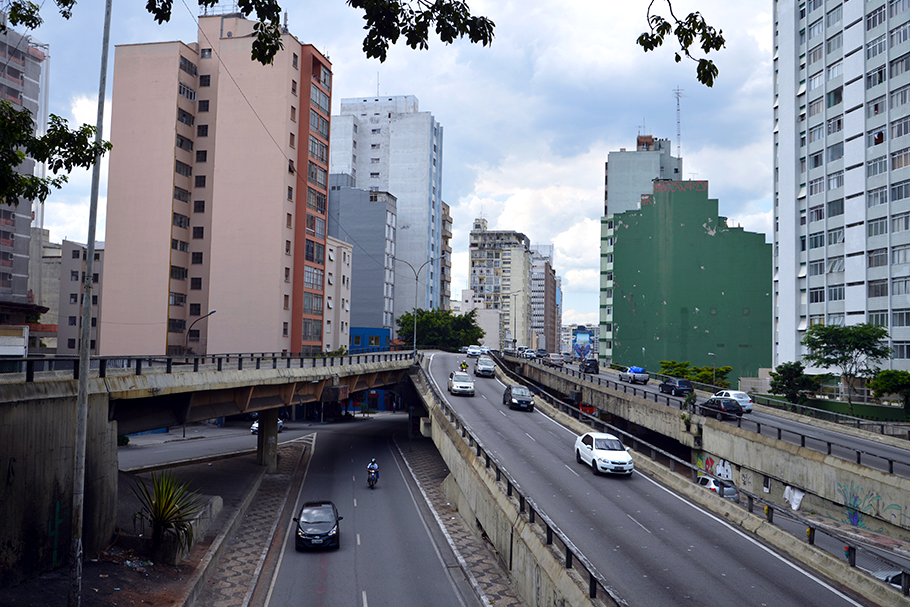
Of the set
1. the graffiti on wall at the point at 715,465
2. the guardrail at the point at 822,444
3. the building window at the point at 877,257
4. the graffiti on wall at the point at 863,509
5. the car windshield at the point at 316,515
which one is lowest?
the car windshield at the point at 316,515

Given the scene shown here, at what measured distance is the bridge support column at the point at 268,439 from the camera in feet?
153

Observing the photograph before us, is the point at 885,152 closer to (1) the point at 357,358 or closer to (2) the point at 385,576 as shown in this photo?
(1) the point at 357,358

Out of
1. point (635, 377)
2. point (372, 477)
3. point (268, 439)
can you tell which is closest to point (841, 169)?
point (635, 377)

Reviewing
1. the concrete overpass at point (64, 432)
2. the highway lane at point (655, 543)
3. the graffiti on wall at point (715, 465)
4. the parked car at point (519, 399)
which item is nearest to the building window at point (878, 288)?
the graffiti on wall at point (715, 465)

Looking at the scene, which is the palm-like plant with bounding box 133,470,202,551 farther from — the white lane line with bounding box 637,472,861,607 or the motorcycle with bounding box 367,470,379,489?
the motorcycle with bounding box 367,470,379,489

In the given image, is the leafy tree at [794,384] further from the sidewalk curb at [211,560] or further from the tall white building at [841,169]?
the sidewalk curb at [211,560]

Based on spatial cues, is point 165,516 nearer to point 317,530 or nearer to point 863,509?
point 317,530

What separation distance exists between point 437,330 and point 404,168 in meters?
39.5

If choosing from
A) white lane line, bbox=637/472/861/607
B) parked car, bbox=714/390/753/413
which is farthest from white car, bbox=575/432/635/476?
parked car, bbox=714/390/753/413

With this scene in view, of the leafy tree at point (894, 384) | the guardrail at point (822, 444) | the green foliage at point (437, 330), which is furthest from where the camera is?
the green foliage at point (437, 330)

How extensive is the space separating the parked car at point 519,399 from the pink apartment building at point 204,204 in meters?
29.4

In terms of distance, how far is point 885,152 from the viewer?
5562cm

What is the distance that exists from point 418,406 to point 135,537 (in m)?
49.4

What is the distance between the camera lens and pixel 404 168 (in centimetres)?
12694
